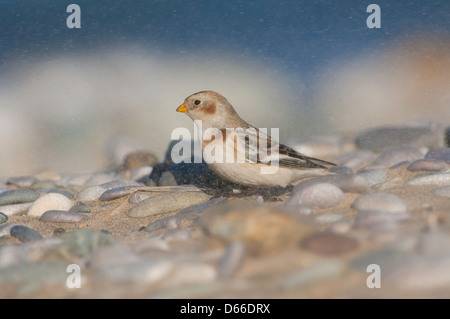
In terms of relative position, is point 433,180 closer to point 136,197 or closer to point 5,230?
point 136,197

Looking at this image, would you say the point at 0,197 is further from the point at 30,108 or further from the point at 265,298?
the point at 265,298

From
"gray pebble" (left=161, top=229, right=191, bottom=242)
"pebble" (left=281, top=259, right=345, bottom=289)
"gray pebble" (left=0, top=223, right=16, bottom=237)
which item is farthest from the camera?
"gray pebble" (left=0, top=223, right=16, bottom=237)

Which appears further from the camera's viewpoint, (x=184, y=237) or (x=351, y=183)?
(x=351, y=183)

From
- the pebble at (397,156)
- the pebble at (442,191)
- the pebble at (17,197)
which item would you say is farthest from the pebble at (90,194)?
the pebble at (442,191)

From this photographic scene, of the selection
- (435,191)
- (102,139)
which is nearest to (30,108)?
(102,139)

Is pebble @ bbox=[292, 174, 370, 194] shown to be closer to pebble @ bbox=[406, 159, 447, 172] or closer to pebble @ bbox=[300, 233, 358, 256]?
pebble @ bbox=[406, 159, 447, 172]

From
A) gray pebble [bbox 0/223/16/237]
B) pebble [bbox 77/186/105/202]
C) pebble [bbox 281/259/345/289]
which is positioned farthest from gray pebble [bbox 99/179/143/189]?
pebble [bbox 281/259/345/289]
